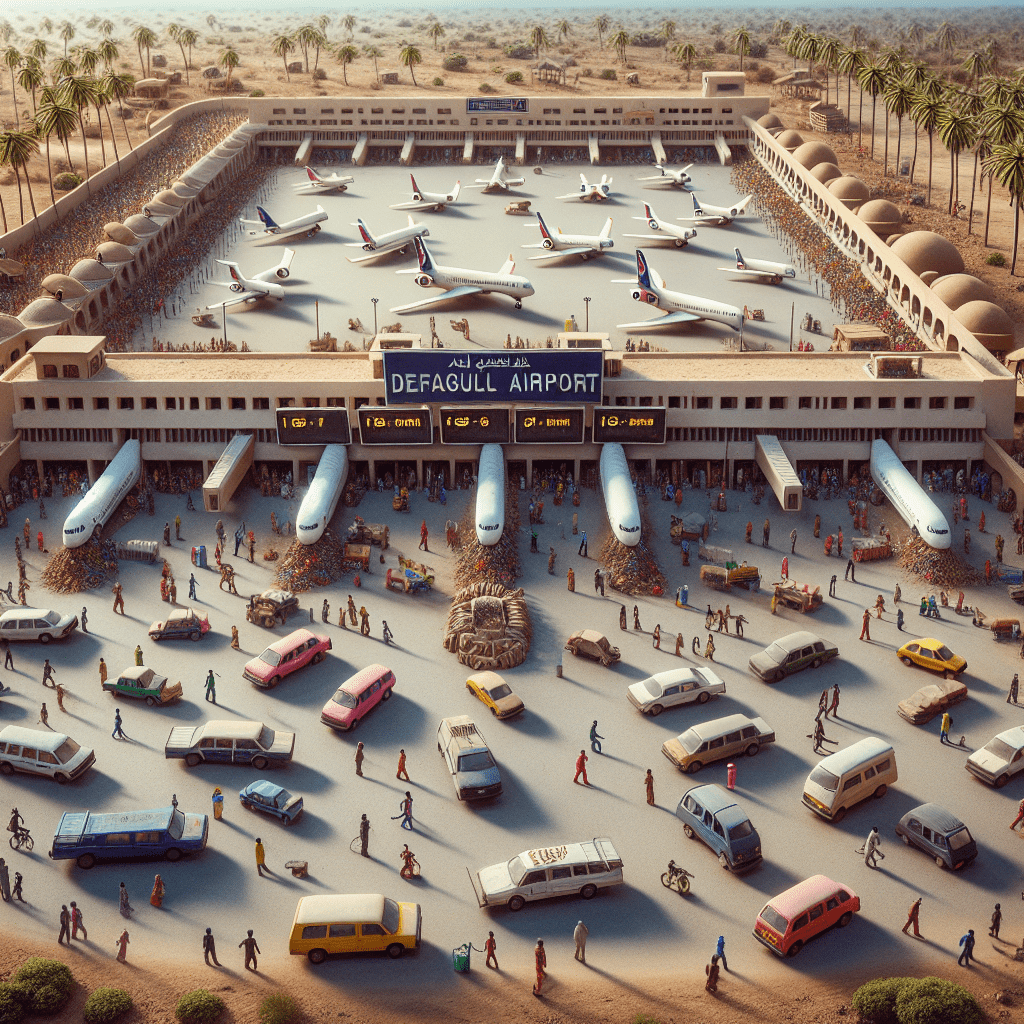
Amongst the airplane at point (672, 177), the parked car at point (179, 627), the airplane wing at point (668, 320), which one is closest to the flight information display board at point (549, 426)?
the airplane wing at point (668, 320)

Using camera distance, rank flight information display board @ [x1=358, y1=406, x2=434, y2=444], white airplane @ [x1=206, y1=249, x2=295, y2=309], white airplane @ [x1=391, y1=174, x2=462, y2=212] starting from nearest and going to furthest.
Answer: flight information display board @ [x1=358, y1=406, x2=434, y2=444]
white airplane @ [x1=206, y1=249, x2=295, y2=309]
white airplane @ [x1=391, y1=174, x2=462, y2=212]

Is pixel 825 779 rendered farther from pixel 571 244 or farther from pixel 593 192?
pixel 593 192

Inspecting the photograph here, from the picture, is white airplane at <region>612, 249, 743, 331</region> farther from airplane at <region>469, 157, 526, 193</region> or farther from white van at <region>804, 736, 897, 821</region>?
white van at <region>804, 736, 897, 821</region>

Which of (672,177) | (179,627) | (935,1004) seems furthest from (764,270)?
(935,1004)

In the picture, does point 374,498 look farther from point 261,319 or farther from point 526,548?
point 261,319

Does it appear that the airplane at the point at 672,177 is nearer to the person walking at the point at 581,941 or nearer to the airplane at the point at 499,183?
the airplane at the point at 499,183

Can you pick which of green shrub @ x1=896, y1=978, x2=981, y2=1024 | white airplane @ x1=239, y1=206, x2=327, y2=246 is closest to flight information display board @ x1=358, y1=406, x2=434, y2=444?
green shrub @ x1=896, y1=978, x2=981, y2=1024
